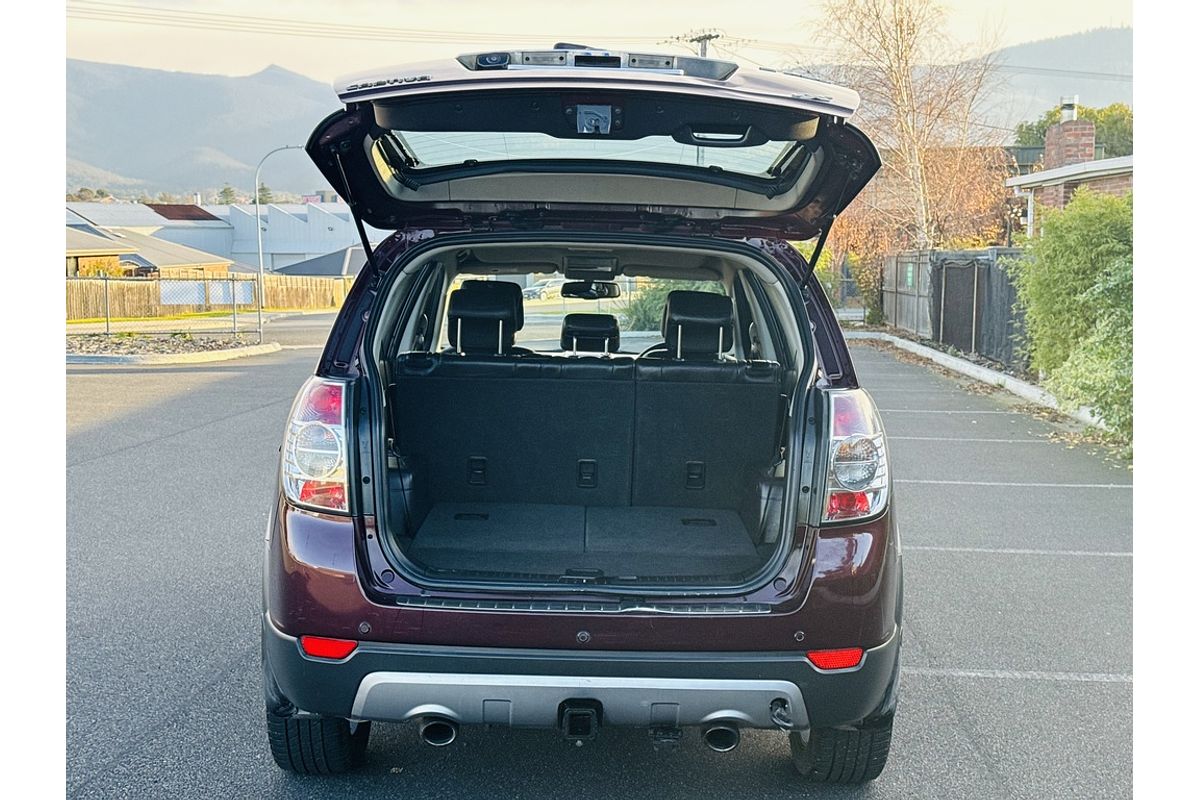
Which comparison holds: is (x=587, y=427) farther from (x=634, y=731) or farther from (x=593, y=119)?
(x=593, y=119)

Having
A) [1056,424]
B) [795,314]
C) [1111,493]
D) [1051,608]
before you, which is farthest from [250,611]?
[1056,424]

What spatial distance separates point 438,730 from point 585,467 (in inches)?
58.0

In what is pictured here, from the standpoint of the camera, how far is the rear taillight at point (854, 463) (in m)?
3.11

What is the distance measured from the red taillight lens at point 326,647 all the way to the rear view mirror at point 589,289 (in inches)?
105

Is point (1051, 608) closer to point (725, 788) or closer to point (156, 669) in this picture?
point (725, 788)

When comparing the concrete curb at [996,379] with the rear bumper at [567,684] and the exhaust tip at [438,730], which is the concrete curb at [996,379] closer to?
the rear bumper at [567,684]

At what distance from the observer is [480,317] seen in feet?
14.9

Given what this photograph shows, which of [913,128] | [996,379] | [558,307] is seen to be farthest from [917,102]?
[558,307]

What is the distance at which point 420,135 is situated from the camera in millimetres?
3449

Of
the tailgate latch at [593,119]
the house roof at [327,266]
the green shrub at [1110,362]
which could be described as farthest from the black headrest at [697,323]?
the house roof at [327,266]

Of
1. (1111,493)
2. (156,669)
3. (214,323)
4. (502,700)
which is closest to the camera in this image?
(502,700)

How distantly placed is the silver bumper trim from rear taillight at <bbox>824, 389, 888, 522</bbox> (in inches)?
20.6
